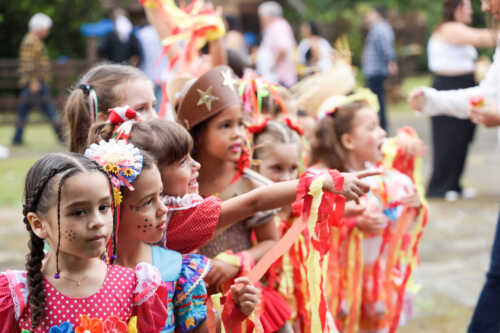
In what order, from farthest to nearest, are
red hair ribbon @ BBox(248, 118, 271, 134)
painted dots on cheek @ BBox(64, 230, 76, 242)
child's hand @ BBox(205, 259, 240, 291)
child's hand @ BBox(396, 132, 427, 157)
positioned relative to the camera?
child's hand @ BBox(396, 132, 427, 157), red hair ribbon @ BBox(248, 118, 271, 134), child's hand @ BBox(205, 259, 240, 291), painted dots on cheek @ BBox(64, 230, 76, 242)

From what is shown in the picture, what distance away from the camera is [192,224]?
254cm

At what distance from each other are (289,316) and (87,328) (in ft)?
3.71

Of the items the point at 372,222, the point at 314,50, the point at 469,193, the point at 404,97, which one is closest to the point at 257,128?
the point at 372,222

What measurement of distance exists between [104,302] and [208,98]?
1124 millimetres

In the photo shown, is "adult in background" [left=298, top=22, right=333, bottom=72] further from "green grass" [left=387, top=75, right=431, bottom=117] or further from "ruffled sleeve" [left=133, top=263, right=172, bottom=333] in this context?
"ruffled sleeve" [left=133, top=263, right=172, bottom=333]

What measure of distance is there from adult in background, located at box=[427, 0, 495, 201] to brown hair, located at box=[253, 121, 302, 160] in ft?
11.2

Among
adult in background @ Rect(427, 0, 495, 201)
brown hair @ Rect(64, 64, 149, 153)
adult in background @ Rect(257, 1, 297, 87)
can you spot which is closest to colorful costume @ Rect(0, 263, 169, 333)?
brown hair @ Rect(64, 64, 149, 153)

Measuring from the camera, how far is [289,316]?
2904 mm

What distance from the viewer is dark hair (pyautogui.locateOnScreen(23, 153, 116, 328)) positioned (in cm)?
197

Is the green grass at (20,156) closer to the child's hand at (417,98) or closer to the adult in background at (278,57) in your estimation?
the adult in background at (278,57)

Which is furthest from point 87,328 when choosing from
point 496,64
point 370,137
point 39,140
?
point 39,140

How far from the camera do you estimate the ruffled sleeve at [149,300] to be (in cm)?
214

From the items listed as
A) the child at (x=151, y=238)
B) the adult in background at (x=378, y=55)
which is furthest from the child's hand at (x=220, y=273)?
the adult in background at (x=378, y=55)

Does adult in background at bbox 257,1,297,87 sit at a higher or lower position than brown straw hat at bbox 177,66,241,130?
lower
